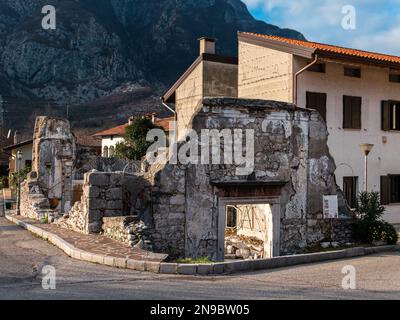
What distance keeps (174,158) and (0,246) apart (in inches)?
184

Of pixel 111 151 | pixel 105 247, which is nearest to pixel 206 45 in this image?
pixel 105 247

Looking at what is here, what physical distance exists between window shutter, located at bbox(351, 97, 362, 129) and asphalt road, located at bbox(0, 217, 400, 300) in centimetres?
931

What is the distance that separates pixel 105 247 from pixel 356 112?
12.5 metres

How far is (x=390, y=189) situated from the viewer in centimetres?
2058

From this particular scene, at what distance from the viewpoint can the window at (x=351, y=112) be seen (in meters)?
19.4

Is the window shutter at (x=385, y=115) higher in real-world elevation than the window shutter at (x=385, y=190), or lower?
higher

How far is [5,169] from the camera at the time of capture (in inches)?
2109

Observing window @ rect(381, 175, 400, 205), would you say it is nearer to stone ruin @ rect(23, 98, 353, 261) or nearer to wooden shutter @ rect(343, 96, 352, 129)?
wooden shutter @ rect(343, 96, 352, 129)

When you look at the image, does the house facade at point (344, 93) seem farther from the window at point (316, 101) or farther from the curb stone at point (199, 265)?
the curb stone at point (199, 265)

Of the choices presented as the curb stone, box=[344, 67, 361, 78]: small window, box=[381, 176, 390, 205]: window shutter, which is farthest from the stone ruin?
box=[381, 176, 390, 205]: window shutter

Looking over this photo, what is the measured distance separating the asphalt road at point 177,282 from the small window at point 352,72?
10029mm

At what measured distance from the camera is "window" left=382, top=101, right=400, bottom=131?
20344 millimetres

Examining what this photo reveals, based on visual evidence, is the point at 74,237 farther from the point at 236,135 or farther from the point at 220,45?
the point at 220,45

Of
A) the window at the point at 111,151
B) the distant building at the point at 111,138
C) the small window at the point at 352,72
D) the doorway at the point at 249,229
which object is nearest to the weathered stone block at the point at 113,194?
the doorway at the point at 249,229
